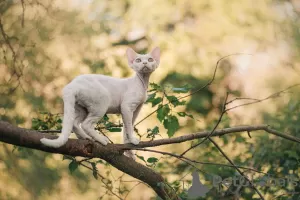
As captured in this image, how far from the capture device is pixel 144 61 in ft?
7.30

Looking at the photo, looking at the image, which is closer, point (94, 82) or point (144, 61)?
point (94, 82)

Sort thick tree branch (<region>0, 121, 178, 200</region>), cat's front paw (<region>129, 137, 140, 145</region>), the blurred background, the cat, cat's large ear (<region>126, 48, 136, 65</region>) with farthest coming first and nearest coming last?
the blurred background → cat's large ear (<region>126, 48, 136, 65</region>) → cat's front paw (<region>129, 137, 140, 145</region>) → the cat → thick tree branch (<region>0, 121, 178, 200</region>)

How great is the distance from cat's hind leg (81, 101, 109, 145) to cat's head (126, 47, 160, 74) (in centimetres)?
23

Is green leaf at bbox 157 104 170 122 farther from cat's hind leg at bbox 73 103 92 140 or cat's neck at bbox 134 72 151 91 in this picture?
cat's hind leg at bbox 73 103 92 140

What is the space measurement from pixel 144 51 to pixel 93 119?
13.1 ft

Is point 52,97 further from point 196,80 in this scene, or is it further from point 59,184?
point 196,80

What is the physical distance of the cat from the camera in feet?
6.68

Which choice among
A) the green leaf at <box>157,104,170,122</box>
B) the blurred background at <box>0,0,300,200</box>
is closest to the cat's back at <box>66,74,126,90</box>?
the green leaf at <box>157,104,170,122</box>

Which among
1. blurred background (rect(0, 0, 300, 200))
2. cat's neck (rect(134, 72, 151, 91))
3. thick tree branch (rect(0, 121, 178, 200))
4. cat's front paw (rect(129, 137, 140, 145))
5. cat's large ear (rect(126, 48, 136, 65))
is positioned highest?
blurred background (rect(0, 0, 300, 200))

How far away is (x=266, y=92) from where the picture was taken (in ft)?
20.5

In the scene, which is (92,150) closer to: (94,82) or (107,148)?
(107,148)

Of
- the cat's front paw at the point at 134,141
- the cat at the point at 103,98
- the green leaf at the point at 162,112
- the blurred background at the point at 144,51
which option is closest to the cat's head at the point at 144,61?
the cat at the point at 103,98

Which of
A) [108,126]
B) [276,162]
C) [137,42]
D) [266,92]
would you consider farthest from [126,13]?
[108,126]

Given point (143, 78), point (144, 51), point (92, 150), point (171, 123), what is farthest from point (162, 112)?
point (144, 51)
